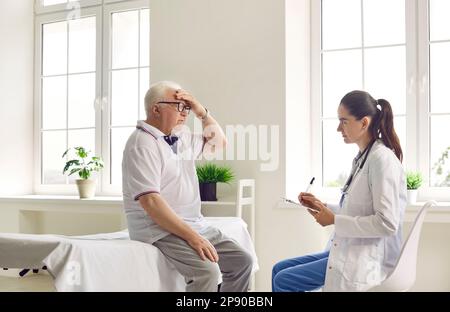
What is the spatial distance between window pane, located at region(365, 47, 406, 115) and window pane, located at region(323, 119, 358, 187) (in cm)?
33

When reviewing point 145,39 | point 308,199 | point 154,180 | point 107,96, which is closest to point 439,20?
point 308,199

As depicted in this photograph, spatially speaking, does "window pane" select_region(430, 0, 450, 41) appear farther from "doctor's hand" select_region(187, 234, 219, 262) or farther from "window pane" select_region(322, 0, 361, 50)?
"doctor's hand" select_region(187, 234, 219, 262)

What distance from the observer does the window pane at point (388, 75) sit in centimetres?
356

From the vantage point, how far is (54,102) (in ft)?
16.1

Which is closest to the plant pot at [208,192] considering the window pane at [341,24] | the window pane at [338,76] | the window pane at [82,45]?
the window pane at [338,76]

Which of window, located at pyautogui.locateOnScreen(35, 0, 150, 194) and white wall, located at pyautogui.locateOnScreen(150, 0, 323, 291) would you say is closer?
white wall, located at pyautogui.locateOnScreen(150, 0, 323, 291)

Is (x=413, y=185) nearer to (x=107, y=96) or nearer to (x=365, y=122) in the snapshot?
(x=365, y=122)

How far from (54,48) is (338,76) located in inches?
98.1

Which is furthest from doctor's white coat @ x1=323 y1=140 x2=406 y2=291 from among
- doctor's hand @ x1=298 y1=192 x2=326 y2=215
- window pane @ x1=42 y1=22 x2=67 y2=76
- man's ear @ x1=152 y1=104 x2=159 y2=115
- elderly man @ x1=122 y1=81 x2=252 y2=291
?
window pane @ x1=42 y1=22 x2=67 y2=76

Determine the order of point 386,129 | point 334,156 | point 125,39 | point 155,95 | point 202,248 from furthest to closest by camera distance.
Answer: point 125,39
point 334,156
point 155,95
point 386,129
point 202,248

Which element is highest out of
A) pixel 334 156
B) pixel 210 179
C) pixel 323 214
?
pixel 334 156

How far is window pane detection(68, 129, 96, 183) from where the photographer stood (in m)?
4.69

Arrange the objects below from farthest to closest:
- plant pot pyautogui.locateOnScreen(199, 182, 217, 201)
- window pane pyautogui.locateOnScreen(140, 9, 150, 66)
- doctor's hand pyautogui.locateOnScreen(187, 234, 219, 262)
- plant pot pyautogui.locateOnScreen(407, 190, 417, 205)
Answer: window pane pyautogui.locateOnScreen(140, 9, 150, 66) < plant pot pyautogui.locateOnScreen(199, 182, 217, 201) < plant pot pyautogui.locateOnScreen(407, 190, 417, 205) < doctor's hand pyautogui.locateOnScreen(187, 234, 219, 262)
